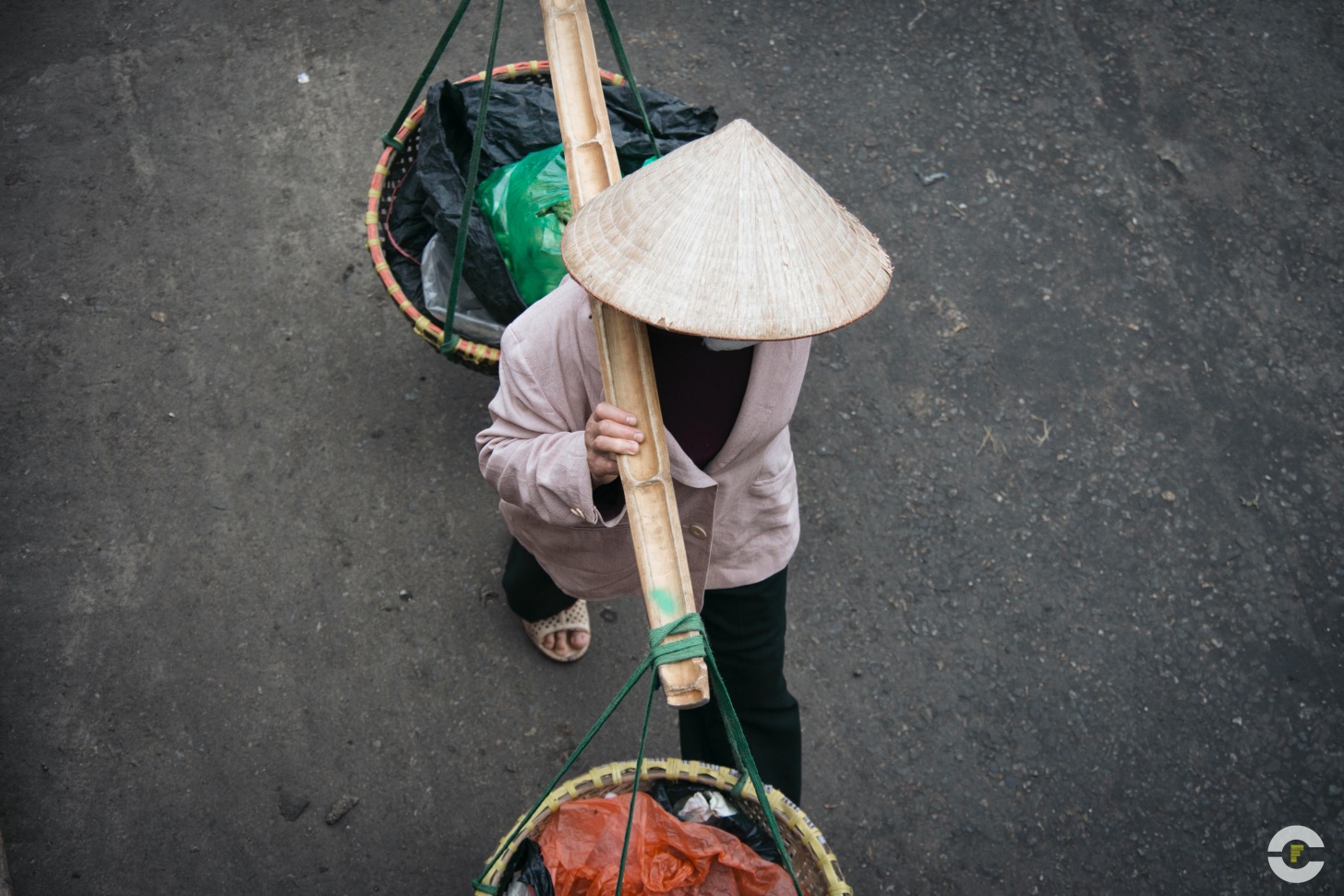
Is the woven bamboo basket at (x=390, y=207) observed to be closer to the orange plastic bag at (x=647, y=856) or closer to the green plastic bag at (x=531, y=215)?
the green plastic bag at (x=531, y=215)

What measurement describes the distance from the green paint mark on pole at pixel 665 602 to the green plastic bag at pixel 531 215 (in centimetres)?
122

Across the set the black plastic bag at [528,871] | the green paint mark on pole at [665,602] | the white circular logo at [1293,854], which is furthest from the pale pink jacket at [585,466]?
the white circular logo at [1293,854]

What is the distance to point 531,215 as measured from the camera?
258cm

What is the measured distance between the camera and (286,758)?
277 centimetres

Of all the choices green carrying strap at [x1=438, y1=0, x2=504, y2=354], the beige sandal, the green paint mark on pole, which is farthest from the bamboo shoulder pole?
the beige sandal

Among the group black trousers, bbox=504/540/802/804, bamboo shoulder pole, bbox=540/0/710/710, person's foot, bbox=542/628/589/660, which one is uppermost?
bamboo shoulder pole, bbox=540/0/710/710

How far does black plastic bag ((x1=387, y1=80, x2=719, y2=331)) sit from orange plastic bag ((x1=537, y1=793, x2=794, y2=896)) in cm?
136

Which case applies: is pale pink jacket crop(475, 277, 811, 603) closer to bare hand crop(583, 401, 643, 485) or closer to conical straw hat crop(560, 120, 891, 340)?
bare hand crop(583, 401, 643, 485)

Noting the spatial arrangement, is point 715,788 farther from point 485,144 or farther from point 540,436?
point 485,144

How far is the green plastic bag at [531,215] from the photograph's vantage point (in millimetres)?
2564

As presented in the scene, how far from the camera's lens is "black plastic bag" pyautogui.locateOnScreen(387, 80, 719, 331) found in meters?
Answer: 2.68

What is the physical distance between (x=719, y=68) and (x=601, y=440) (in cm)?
286

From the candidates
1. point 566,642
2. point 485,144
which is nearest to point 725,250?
point 485,144

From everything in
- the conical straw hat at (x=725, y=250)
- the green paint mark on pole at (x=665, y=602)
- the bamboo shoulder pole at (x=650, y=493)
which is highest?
the conical straw hat at (x=725, y=250)
